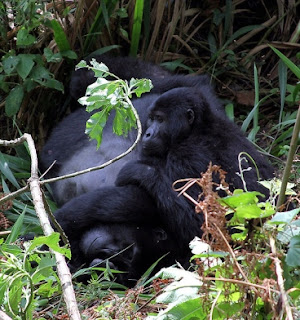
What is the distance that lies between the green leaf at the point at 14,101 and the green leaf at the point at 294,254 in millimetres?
2464

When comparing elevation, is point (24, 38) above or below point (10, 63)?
above

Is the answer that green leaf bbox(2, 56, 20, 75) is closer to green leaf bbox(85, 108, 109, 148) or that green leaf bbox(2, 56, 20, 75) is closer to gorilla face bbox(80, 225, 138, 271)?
gorilla face bbox(80, 225, 138, 271)

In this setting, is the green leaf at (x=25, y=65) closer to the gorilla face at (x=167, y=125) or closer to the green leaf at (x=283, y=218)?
the gorilla face at (x=167, y=125)

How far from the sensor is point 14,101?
3.77 metres

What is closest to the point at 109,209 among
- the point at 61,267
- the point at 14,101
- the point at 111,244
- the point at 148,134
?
the point at 111,244

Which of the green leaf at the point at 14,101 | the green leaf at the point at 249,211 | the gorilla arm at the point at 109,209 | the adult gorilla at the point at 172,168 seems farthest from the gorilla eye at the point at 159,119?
the green leaf at the point at 249,211

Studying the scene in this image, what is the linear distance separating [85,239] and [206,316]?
1538 mm

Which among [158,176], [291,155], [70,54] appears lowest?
[158,176]

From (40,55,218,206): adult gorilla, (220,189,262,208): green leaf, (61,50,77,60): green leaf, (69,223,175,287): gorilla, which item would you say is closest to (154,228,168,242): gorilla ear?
(69,223,175,287): gorilla

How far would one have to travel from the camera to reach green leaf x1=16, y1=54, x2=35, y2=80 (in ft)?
12.0

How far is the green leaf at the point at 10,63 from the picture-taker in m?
3.68

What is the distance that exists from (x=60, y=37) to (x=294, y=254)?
262cm

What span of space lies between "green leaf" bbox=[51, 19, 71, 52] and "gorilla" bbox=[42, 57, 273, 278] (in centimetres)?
61

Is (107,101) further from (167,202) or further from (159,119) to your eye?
(159,119)
